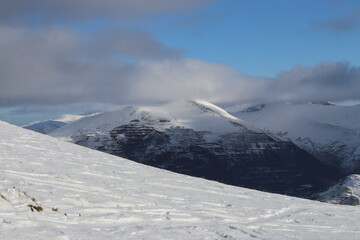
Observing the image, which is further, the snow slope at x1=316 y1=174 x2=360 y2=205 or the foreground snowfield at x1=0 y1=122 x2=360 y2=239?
the snow slope at x1=316 y1=174 x2=360 y2=205

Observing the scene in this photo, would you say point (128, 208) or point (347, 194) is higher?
point (128, 208)

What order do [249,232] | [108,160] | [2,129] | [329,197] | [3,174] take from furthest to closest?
[329,197], [2,129], [108,160], [3,174], [249,232]

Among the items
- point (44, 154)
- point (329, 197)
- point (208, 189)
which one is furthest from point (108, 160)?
point (329, 197)

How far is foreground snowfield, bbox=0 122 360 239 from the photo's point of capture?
46.4 ft

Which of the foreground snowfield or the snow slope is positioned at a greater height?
the foreground snowfield

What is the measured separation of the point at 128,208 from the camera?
17516mm

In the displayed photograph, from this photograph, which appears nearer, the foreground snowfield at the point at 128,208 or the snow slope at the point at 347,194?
the foreground snowfield at the point at 128,208

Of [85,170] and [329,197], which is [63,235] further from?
[329,197]

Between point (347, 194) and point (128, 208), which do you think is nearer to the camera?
point (128, 208)

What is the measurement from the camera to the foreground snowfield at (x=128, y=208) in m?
14.1

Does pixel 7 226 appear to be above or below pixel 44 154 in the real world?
below

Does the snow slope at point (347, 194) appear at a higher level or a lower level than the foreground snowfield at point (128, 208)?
lower

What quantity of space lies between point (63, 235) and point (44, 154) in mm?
14920

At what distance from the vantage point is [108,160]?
3139 centimetres
